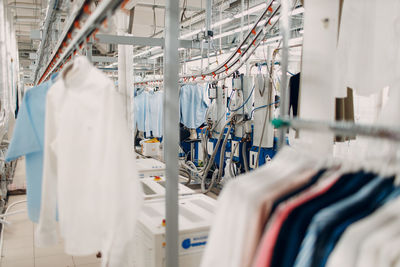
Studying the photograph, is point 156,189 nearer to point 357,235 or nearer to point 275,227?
point 275,227

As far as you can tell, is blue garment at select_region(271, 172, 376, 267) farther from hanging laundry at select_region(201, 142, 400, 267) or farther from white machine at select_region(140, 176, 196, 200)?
white machine at select_region(140, 176, 196, 200)

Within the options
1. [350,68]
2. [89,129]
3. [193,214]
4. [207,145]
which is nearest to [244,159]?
[207,145]

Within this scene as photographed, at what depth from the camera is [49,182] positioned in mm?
1535

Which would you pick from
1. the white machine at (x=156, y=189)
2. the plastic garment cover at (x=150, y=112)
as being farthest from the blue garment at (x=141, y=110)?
the white machine at (x=156, y=189)

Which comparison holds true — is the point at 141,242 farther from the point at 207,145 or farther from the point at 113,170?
the point at 207,145

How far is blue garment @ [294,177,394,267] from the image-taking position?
746mm

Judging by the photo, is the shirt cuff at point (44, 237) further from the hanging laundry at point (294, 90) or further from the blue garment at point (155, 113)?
the blue garment at point (155, 113)

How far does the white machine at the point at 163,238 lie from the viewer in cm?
205

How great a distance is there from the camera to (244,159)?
525 centimetres

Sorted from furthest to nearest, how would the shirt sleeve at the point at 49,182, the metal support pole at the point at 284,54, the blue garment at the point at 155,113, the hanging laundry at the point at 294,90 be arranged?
the blue garment at the point at 155,113 < the hanging laundry at the point at 294,90 < the shirt sleeve at the point at 49,182 < the metal support pole at the point at 284,54

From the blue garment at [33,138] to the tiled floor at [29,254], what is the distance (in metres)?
2.04

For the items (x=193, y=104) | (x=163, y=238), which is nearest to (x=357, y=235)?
(x=163, y=238)

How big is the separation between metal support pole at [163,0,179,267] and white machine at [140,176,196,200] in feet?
3.80

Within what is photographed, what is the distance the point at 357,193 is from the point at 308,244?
171 mm
